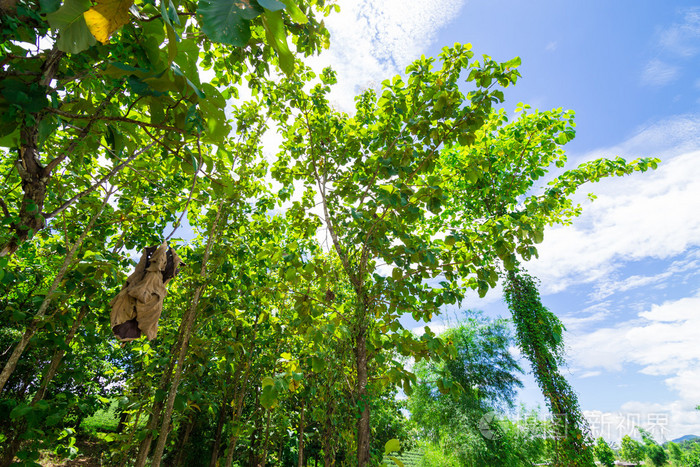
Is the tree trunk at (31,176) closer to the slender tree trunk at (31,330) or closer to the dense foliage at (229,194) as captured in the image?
the dense foliage at (229,194)

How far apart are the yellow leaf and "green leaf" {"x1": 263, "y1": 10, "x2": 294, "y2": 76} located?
209 millimetres

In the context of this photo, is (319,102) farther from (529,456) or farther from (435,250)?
(529,456)

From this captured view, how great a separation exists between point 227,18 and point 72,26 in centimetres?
27

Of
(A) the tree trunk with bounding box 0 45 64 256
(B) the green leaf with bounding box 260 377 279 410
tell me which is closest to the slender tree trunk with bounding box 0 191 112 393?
(A) the tree trunk with bounding box 0 45 64 256

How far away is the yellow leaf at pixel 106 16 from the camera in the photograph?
0.47 m

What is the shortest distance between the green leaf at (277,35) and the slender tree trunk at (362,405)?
182cm

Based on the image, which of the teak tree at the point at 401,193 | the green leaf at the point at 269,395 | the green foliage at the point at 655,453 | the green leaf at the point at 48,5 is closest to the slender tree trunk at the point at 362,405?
the teak tree at the point at 401,193

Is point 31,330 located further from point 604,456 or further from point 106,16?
point 604,456

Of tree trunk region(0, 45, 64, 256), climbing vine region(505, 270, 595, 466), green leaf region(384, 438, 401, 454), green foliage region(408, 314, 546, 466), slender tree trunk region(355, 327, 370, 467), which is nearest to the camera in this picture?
tree trunk region(0, 45, 64, 256)

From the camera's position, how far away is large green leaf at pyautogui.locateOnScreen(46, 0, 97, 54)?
477mm

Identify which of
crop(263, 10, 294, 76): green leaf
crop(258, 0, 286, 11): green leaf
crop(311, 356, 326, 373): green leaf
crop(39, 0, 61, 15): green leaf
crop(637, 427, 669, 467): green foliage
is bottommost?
crop(637, 427, 669, 467): green foliage

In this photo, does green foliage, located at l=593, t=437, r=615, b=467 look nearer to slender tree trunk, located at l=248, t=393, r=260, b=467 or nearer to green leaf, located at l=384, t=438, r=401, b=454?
slender tree trunk, located at l=248, t=393, r=260, b=467

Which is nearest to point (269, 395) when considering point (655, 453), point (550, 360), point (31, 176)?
point (31, 176)

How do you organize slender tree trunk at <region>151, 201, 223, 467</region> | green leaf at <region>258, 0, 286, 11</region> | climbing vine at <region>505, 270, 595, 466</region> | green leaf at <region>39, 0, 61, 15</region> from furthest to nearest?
climbing vine at <region>505, 270, 595, 466</region>
slender tree trunk at <region>151, 201, 223, 467</region>
green leaf at <region>39, 0, 61, 15</region>
green leaf at <region>258, 0, 286, 11</region>
